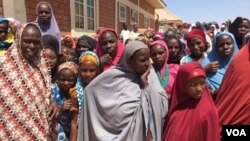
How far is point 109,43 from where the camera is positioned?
3.45m

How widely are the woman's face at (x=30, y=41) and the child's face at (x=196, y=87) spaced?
1270mm

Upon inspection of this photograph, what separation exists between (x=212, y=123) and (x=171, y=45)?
1.58 m

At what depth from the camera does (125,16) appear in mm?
14969

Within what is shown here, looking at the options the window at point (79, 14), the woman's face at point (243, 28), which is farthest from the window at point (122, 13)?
the woman's face at point (243, 28)

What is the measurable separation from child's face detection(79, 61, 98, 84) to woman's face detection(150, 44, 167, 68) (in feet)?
2.22

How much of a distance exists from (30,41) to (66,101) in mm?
733

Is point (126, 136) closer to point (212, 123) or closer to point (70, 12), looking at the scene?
point (212, 123)

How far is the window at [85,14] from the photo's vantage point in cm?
909

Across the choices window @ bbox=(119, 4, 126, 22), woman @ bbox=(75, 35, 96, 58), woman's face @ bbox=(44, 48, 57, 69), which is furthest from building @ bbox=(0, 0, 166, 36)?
woman's face @ bbox=(44, 48, 57, 69)

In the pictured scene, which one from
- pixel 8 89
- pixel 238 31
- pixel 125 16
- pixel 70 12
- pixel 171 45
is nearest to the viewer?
pixel 8 89

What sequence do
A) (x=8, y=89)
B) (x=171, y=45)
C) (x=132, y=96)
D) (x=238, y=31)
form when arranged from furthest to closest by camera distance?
1. (x=238, y=31)
2. (x=171, y=45)
3. (x=132, y=96)
4. (x=8, y=89)

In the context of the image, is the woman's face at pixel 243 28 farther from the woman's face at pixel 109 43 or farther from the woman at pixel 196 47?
the woman's face at pixel 109 43

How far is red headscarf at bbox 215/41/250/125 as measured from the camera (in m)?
2.61

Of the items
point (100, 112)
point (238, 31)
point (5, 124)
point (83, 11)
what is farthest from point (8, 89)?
point (83, 11)
